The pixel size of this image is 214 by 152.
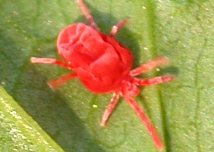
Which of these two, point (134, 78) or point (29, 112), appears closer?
point (29, 112)

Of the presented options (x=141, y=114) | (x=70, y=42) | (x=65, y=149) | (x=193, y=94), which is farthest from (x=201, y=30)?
(x=65, y=149)

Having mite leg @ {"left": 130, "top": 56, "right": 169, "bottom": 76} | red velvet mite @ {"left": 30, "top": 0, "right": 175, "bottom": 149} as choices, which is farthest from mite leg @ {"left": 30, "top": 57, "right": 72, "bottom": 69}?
mite leg @ {"left": 130, "top": 56, "right": 169, "bottom": 76}

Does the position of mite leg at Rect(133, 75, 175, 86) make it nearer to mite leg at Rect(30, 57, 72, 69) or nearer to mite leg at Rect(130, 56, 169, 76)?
mite leg at Rect(130, 56, 169, 76)

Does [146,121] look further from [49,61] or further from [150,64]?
[49,61]

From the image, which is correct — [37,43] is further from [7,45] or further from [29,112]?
[29,112]

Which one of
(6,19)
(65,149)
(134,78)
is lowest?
(65,149)

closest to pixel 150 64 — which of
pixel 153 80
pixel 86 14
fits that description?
pixel 153 80
